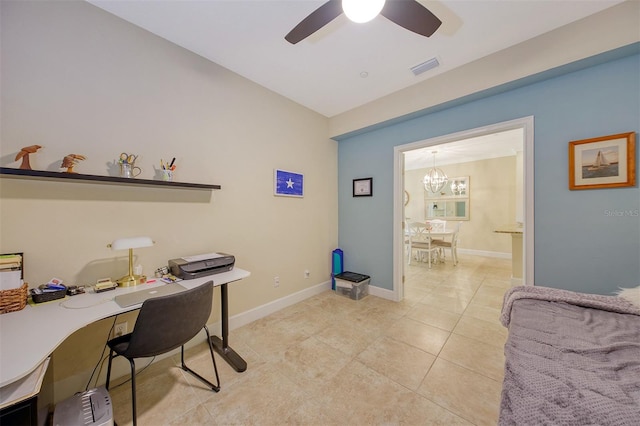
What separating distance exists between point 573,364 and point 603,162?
179cm

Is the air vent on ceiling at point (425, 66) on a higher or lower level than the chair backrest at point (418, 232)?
higher

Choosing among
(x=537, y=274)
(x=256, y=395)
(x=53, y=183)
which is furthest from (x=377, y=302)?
(x=53, y=183)

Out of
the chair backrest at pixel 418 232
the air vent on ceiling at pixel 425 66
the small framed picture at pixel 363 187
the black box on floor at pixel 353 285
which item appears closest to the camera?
the air vent on ceiling at pixel 425 66

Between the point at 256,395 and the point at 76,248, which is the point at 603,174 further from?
the point at 76,248

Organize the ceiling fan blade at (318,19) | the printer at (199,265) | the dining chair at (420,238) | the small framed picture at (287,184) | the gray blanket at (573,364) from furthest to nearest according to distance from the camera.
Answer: the dining chair at (420,238) < the small framed picture at (287,184) < the printer at (199,265) < the ceiling fan blade at (318,19) < the gray blanket at (573,364)

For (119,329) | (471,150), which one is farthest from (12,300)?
(471,150)

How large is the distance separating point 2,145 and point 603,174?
4.06m

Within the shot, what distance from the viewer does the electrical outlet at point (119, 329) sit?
5.51ft

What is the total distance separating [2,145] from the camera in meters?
1.32

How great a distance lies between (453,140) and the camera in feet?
→ 8.45

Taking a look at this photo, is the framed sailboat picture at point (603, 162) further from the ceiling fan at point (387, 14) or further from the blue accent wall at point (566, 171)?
the ceiling fan at point (387, 14)

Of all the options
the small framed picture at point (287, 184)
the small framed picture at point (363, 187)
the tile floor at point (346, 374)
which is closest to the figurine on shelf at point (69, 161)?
the tile floor at point (346, 374)

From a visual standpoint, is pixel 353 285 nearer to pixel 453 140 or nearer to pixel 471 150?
pixel 453 140

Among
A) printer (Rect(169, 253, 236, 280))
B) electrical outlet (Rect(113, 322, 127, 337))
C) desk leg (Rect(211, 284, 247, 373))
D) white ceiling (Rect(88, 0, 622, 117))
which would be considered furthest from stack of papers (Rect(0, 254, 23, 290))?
white ceiling (Rect(88, 0, 622, 117))
